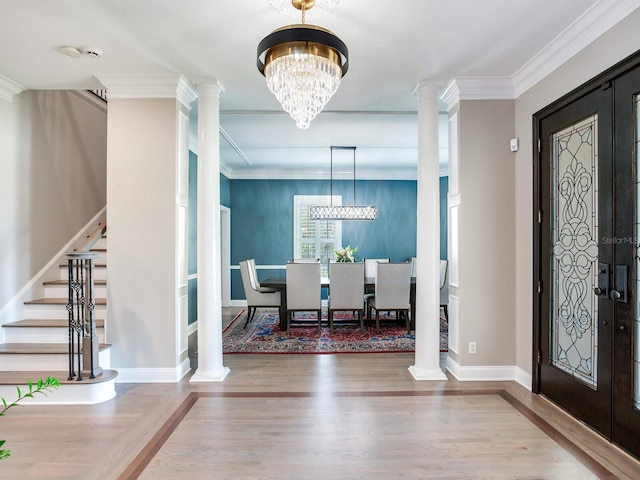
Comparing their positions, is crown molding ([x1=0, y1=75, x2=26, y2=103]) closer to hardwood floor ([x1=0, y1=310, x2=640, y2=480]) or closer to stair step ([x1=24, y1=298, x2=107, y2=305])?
stair step ([x1=24, y1=298, x2=107, y2=305])

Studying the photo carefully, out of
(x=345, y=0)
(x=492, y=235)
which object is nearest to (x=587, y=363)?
(x=492, y=235)

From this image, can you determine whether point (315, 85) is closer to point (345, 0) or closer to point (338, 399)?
point (345, 0)

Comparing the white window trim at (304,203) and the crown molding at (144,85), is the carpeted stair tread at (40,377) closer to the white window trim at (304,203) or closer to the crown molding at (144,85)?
the crown molding at (144,85)

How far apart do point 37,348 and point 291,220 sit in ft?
16.5

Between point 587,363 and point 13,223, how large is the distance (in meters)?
4.96

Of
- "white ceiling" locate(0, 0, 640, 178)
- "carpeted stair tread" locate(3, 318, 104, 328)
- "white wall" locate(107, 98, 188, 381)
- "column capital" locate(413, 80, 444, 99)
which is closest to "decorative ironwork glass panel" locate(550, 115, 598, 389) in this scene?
"white ceiling" locate(0, 0, 640, 178)

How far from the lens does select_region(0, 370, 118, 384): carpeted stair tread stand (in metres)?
3.05

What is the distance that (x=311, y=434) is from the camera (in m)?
2.57

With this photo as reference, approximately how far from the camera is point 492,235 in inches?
140

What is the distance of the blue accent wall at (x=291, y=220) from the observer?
780 centimetres

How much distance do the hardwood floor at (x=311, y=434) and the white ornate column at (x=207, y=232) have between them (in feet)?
0.88

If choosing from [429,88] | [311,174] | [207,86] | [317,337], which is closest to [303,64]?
[207,86]

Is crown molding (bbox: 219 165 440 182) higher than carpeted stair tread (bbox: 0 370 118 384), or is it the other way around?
crown molding (bbox: 219 165 440 182)

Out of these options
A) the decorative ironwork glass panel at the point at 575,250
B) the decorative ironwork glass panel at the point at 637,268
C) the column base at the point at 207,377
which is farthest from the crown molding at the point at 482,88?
the column base at the point at 207,377
